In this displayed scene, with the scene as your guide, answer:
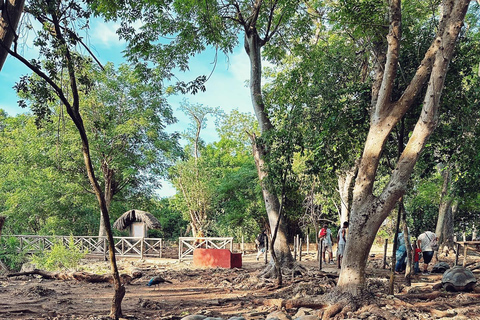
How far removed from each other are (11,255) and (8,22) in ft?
55.7

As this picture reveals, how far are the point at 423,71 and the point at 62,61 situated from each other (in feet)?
22.1

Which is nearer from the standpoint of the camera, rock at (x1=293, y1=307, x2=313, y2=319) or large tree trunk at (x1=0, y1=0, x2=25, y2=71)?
large tree trunk at (x1=0, y1=0, x2=25, y2=71)

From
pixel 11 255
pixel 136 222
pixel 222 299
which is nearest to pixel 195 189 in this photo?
pixel 136 222

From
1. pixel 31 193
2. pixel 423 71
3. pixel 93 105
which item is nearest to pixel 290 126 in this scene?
pixel 423 71

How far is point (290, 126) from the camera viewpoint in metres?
10.3

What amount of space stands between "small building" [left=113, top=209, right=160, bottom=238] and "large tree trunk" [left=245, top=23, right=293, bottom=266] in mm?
11900

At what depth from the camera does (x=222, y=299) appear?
9.38 metres

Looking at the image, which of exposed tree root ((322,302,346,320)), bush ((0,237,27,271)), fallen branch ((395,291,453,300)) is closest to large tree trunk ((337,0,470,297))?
exposed tree root ((322,302,346,320))

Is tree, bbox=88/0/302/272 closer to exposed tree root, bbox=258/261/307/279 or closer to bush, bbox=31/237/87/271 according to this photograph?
exposed tree root, bbox=258/261/307/279

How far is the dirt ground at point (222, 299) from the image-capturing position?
7.43 metres

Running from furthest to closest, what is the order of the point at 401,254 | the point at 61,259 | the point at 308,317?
the point at 61,259, the point at 401,254, the point at 308,317

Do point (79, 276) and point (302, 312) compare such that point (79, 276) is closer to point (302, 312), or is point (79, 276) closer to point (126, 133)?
point (302, 312)

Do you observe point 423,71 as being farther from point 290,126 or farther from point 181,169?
point 181,169

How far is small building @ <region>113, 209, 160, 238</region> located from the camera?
22969 millimetres
